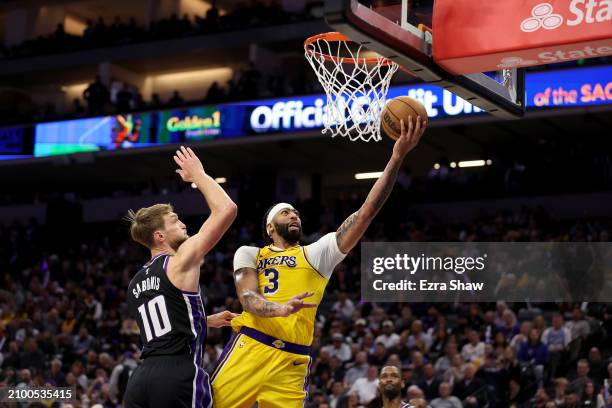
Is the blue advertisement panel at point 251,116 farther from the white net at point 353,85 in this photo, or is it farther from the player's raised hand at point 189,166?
the player's raised hand at point 189,166

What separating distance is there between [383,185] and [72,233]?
75.0 ft

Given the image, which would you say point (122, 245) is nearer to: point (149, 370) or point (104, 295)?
point (104, 295)

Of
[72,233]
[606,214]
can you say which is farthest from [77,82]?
[606,214]

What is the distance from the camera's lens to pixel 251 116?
914 inches

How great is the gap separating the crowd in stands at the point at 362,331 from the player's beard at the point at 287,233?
5535 mm

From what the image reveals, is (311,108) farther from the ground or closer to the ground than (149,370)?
farther from the ground

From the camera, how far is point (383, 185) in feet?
19.6

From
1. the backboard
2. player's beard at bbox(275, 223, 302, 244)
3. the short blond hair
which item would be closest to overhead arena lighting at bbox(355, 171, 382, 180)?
the backboard

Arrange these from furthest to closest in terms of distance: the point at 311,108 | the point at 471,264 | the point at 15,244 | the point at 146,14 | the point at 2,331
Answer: the point at 146,14 < the point at 15,244 < the point at 311,108 < the point at 2,331 < the point at 471,264

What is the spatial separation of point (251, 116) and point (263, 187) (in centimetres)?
429

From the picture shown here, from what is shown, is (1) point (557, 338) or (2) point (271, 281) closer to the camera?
(2) point (271, 281)

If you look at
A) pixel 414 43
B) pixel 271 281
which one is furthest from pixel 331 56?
pixel 271 281

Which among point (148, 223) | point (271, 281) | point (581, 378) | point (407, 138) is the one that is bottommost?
point (581, 378)

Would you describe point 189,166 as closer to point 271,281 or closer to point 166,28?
point 271,281
